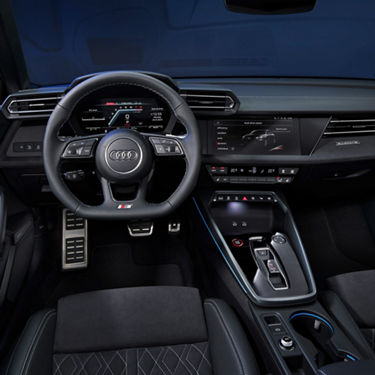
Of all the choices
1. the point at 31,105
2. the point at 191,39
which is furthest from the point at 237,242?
the point at 191,39

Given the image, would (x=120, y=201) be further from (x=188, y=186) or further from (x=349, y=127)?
(x=349, y=127)

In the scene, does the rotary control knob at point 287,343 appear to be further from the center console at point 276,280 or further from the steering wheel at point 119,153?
the steering wheel at point 119,153

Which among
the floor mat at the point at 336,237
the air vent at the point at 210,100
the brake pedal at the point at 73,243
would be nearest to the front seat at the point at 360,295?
the floor mat at the point at 336,237

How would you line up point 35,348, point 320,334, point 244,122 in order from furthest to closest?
1. point 244,122
2. point 320,334
3. point 35,348

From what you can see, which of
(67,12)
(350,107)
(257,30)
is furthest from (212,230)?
(67,12)

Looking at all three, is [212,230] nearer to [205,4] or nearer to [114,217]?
[114,217]

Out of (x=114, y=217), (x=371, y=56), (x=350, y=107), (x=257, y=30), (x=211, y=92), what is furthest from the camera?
(x=371, y=56)

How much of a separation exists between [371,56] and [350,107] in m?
0.79

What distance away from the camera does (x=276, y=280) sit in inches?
56.6

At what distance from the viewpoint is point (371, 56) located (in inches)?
82.0

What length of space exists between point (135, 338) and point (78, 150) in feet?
2.35

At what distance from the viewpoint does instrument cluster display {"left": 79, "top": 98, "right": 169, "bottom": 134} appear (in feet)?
4.39

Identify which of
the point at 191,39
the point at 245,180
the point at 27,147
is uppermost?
the point at 191,39

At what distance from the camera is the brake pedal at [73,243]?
6.31 ft
